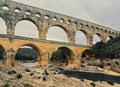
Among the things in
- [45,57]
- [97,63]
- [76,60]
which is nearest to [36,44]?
[45,57]

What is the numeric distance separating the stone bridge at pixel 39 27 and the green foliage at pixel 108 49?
3139mm

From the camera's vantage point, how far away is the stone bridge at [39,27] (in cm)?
5388

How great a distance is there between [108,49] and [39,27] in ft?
74.8

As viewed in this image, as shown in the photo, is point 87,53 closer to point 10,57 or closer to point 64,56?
point 64,56

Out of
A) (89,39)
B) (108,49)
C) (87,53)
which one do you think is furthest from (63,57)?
(108,49)

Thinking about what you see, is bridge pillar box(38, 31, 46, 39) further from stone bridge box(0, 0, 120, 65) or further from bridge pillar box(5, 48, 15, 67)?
bridge pillar box(5, 48, 15, 67)

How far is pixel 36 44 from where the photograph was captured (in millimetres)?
57625

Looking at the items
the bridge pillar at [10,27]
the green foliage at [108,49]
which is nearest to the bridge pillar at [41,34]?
the bridge pillar at [10,27]

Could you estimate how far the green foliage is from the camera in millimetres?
68200

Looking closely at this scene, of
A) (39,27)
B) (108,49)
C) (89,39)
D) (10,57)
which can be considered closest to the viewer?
(10,57)

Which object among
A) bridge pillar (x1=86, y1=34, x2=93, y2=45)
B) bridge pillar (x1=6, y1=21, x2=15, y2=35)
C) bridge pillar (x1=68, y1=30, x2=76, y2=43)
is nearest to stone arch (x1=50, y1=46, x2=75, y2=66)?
bridge pillar (x1=68, y1=30, x2=76, y2=43)

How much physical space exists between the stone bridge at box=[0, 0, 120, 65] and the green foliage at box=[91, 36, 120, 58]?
3.14m

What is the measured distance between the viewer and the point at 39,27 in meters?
62.1

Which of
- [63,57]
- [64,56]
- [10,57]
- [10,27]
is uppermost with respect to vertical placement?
[10,27]
